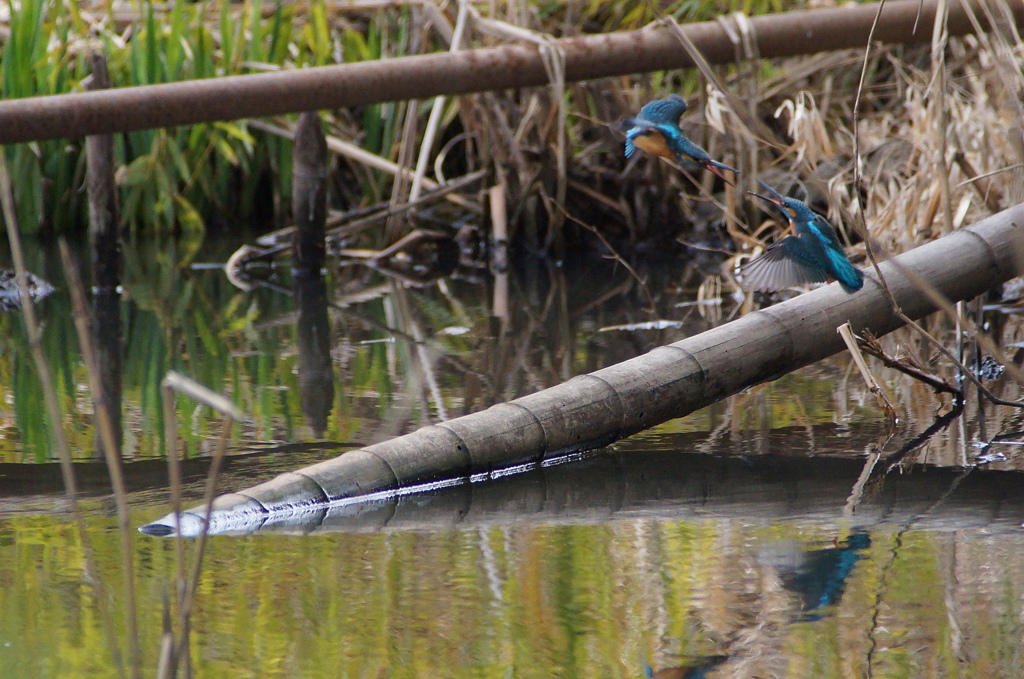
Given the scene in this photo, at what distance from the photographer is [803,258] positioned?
7.12 ft

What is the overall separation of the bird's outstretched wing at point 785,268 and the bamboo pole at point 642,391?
166 mm

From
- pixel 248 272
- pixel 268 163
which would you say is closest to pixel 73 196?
pixel 268 163

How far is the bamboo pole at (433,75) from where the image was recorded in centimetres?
366

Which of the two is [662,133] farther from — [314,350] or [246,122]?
[246,122]

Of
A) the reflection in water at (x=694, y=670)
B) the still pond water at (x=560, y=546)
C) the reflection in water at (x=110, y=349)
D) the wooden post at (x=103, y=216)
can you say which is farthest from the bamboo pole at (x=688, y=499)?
the wooden post at (x=103, y=216)

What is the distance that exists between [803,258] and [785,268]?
0.05m

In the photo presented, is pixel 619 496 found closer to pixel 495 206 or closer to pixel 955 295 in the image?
pixel 955 295

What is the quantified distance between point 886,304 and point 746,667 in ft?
4.46

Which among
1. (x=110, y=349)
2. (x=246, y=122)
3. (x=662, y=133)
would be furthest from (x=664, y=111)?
(x=246, y=122)

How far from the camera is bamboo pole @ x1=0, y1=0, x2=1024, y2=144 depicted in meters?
3.66

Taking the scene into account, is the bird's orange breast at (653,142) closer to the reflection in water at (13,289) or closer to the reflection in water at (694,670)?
the reflection in water at (694,670)

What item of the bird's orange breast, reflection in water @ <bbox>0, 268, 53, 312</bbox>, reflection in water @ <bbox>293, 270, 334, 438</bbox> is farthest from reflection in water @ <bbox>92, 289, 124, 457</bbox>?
the bird's orange breast

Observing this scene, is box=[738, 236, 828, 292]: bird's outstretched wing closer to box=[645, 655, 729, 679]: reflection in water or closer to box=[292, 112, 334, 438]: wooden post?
box=[645, 655, 729, 679]: reflection in water

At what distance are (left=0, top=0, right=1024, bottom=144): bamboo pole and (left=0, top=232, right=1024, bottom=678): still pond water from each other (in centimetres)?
75
